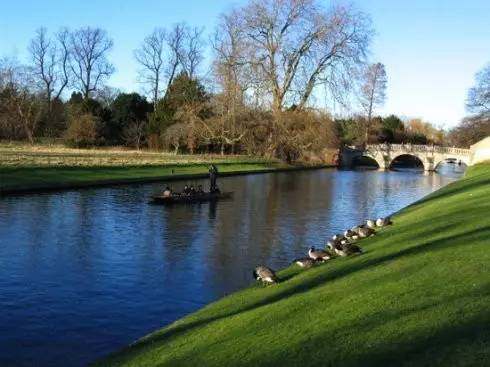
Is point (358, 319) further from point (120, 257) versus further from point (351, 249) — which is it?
point (120, 257)

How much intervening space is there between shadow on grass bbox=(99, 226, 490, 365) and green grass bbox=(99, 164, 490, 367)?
30 millimetres

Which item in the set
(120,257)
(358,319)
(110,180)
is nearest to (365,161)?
(110,180)

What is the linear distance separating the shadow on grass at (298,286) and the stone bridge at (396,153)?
76.5 m

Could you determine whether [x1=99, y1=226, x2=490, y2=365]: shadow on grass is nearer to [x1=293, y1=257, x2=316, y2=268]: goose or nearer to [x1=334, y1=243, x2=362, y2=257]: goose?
[x1=293, y1=257, x2=316, y2=268]: goose

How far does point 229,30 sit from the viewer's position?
223 feet

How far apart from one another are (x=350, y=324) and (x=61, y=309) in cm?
703

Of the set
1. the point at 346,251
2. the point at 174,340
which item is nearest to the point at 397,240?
the point at 346,251

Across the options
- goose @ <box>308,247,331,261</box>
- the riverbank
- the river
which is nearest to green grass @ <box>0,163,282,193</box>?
the riverbank

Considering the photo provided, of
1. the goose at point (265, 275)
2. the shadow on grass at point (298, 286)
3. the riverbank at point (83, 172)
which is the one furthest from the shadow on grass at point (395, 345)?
the riverbank at point (83, 172)

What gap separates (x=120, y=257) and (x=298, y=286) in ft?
25.7

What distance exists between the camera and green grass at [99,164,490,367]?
6562 millimetres

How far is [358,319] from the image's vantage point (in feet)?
25.7

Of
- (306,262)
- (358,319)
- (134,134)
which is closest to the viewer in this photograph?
(358,319)

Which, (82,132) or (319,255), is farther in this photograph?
(82,132)
